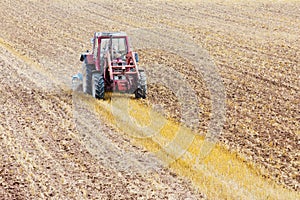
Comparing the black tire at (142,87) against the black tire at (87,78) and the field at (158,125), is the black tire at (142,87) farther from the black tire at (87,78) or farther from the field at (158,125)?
the black tire at (87,78)

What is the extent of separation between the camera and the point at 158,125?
1234 centimetres

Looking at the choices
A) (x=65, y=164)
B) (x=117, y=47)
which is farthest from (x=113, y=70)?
(x=65, y=164)

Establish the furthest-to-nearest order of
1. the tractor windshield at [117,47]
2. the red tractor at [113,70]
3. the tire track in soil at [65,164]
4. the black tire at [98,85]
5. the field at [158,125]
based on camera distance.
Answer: the tractor windshield at [117,47] → the red tractor at [113,70] → the black tire at [98,85] → the field at [158,125] → the tire track in soil at [65,164]

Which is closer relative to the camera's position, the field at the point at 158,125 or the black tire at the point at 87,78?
the field at the point at 158,125

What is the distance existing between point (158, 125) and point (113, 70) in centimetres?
229

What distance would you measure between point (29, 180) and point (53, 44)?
13.2m

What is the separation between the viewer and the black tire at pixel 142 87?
44.7 feet

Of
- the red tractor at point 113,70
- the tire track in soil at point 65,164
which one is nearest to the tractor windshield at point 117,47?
the red tractor at point 113,70

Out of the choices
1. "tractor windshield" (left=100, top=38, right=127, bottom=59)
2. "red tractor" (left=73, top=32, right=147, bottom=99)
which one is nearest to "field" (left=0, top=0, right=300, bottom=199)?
"red tractor" (left=73, top=32, right=147, bottom=99)

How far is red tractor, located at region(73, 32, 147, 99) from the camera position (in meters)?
13.6

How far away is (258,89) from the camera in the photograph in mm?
15500

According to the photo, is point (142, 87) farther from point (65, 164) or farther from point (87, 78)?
point (65, 164)

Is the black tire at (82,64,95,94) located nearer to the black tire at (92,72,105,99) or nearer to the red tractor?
the red tractor

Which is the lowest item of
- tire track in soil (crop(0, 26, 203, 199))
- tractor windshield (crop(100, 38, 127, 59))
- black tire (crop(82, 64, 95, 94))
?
tire track in soil (crop(0, 26, 203, 199))
